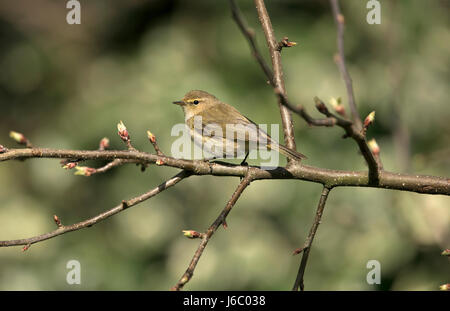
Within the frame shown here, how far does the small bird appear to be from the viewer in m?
3.66

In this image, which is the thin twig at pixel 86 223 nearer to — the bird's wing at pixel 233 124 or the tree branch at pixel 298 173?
the tree branch at pixel 298 173

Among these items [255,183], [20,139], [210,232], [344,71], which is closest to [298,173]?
[210,232]

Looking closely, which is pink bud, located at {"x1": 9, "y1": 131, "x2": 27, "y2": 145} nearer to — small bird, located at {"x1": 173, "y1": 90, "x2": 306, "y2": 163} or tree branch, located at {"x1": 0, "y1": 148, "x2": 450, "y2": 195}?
tree branch, located at {"x1": 0, "y1": 148, "x2": 450, "y2": 195}

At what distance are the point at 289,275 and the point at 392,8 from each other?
2763 mm

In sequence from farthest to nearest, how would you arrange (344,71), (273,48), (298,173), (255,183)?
(255,183)
(273,48)
(298,173)
(344,71)

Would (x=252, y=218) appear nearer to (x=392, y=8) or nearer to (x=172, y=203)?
(x=172, y=203)

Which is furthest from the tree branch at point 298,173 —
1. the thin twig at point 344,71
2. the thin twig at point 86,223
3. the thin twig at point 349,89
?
the thin twig at point 344,71

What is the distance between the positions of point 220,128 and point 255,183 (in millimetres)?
926

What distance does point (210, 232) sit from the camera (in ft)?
7.29

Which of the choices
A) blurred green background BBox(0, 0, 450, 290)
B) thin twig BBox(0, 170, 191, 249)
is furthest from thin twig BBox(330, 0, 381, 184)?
blurred green background BBox(0, 0, 450, 290)

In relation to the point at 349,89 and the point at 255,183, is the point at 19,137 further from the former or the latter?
the point at 255,183

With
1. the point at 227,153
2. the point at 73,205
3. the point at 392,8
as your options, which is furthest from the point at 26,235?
the point at 392,8

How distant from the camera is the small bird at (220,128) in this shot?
3.66 m

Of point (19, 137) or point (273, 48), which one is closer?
point (19, 137)
